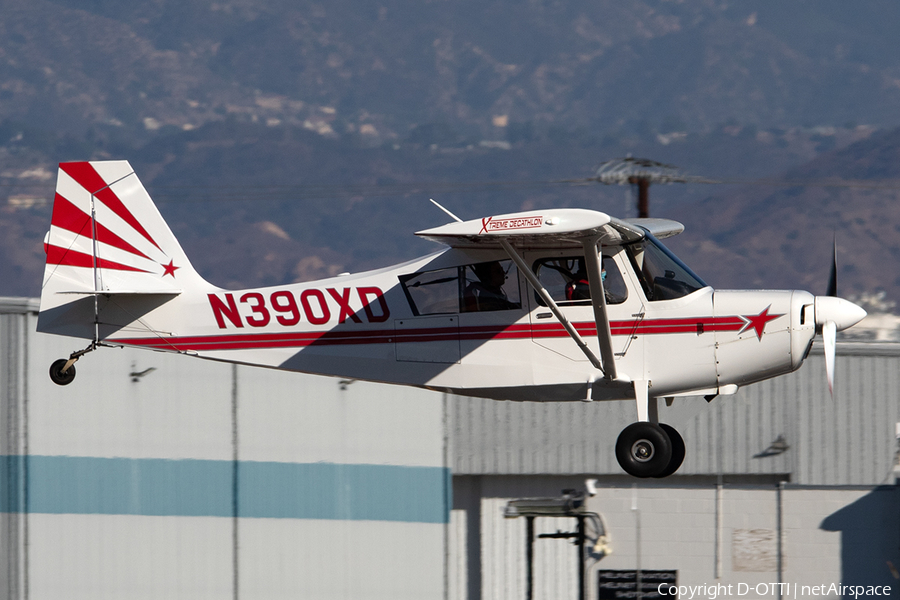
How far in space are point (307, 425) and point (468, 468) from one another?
354cm

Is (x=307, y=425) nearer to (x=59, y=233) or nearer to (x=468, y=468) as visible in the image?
(x=468, y=468)

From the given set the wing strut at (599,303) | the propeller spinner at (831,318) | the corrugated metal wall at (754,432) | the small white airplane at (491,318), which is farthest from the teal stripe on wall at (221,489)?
the propeller spinner at (831,318)

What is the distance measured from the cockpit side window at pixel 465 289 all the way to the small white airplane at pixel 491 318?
1cm

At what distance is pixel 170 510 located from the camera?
2269cm

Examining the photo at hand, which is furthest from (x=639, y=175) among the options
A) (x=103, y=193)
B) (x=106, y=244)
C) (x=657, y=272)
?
(x=106, y=244)

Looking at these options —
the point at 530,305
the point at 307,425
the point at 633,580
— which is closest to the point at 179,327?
the point at 530,305

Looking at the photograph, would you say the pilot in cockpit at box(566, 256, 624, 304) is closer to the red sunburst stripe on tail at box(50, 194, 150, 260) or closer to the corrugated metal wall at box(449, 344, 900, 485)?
the red sunburst stripe on tail at box(50, 194, 150, 260)

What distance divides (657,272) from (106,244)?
249 inches

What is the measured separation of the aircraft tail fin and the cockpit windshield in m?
5.10

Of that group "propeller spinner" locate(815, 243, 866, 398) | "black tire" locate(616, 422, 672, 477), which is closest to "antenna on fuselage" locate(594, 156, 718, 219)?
"propeller spinner" locate(815, 243, 866, 398)

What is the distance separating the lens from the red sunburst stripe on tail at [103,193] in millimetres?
14773

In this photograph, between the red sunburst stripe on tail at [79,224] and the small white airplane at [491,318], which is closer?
the small white airplane at [491,318]

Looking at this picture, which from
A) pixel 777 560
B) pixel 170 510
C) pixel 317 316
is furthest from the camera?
pixel 170 510

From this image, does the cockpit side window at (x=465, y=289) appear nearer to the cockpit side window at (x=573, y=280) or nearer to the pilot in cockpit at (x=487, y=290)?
the pilot in cockpit at (x=487, y=290)
